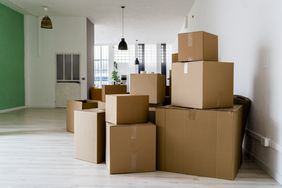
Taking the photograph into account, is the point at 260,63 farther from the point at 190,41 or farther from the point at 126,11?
the point at 126,11

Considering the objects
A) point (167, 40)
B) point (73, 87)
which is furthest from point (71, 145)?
point (167, 40)

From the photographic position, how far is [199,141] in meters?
2.72

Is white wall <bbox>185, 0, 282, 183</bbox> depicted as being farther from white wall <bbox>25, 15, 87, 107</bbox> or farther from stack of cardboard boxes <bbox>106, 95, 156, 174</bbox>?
white wall <bbox>25, 15, 87, 107</bbox>

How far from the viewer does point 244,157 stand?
344 cm

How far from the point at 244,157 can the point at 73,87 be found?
7.42 meters

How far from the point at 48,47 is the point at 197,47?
7965 millimetres

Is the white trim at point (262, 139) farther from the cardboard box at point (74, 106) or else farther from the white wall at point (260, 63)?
the cardboard box at point (74, 106)

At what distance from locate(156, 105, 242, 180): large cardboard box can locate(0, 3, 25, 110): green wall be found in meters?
6.83

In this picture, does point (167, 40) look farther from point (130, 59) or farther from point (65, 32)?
point (65, 32)

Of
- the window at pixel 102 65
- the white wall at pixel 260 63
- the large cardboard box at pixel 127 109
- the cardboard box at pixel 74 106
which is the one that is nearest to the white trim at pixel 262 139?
the white wall at pixel 260 63

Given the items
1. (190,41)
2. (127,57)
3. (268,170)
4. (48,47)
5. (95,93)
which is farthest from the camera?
(127,57)

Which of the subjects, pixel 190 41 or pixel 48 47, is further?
pixel 48 47

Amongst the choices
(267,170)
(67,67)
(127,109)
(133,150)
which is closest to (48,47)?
(67,67)

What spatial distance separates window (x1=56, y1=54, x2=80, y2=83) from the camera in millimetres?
9875
